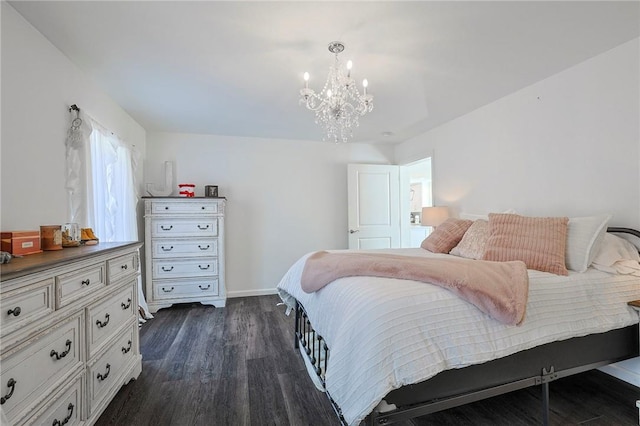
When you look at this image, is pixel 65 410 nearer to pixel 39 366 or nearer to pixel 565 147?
pixel 39 366

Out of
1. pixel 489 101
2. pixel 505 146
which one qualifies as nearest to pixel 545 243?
pixel 505 146

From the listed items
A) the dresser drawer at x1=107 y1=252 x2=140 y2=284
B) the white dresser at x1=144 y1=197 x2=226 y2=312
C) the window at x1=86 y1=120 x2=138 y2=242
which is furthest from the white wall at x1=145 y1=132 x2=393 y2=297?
the dresser drawer at x1=107 y1=252 x2=140 y2=284

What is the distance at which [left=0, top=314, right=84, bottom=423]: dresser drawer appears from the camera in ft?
3.36

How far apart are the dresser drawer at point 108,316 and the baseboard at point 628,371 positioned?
3394 mm

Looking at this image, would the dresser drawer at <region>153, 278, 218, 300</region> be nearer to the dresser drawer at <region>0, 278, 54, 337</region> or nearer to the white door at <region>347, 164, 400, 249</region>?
the white door at <region>347, 164, 400, 249</region>

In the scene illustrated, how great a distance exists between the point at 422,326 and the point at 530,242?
1.24 metres

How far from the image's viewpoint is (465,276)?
147cm

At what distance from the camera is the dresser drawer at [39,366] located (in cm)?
102

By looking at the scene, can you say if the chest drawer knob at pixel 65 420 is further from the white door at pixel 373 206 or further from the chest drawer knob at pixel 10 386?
the white door at pixel 373 206

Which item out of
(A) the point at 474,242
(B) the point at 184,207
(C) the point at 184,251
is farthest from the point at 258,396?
(B) the point at 184,207

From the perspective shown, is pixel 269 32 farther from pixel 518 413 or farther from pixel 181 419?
pixel 518 413

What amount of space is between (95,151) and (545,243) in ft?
12.1

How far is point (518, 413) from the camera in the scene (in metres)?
1.73

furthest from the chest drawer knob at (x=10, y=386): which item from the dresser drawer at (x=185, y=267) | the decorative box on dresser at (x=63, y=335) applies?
the dresser drawer at (x=185, y=267)
